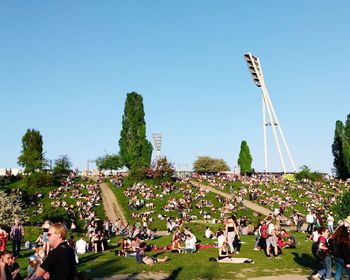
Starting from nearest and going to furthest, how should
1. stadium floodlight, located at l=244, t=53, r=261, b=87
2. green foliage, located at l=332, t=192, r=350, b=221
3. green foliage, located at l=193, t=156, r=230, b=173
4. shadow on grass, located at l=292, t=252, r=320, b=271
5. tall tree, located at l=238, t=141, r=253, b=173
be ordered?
shadow on grass, located at l=292, t=252, r=320, b=271 < green foliage, located at l=332, t=192, r=350, b=221 < tall tree, located at l=238, t=141, r=253, b=173 < stadium floodlight, located at l=244, t=53, r=261, b=87 < green foliage, located at l=193, t=156, r=230, b=173

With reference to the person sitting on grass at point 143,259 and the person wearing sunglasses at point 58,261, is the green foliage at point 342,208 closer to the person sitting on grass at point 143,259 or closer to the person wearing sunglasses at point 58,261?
the person sitting on grass at point 143,259

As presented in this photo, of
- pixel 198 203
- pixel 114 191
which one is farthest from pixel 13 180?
pixel 198 203

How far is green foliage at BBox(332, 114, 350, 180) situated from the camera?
7656 cm

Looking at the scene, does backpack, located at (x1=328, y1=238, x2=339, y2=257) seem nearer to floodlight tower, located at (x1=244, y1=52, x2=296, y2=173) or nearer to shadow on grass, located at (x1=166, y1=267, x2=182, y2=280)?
shadow on grass, located at (x1=166, y1=267, x2=182, y2=280)

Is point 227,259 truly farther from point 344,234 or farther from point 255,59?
point 255,59

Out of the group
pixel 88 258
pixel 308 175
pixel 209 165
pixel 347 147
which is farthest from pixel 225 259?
pixel 209 165

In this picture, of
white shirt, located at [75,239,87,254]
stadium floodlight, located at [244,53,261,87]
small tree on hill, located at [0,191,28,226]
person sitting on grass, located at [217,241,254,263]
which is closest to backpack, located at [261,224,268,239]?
person sitting on grass, located at [217,241,254,263]

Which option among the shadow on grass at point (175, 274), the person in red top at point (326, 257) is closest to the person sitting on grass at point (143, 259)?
the shadow on grass at point (175, 274)

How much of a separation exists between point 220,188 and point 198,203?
39.7 ft

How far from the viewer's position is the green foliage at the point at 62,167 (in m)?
59.2

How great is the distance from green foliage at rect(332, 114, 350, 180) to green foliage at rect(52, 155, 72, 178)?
4792cm

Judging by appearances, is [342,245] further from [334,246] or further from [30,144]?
[30,144]

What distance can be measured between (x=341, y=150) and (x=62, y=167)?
1975 inches

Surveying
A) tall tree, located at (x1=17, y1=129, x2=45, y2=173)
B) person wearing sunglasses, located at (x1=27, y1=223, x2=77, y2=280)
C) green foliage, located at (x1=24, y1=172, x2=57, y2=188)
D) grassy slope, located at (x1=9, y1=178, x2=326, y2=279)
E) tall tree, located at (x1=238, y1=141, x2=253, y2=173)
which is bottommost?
grassy slope, located at (x1=9, y1=178, x2=326, y2=279)
